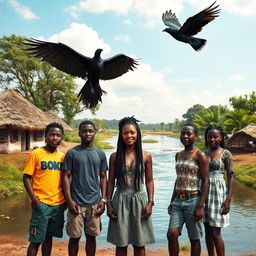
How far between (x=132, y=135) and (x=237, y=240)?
4307mm

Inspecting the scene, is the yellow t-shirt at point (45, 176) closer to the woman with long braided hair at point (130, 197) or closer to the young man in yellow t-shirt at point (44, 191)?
the young man in yellow t-shirt at point (44, 191)

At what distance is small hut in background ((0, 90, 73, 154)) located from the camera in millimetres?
16669

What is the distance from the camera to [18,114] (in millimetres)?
17141

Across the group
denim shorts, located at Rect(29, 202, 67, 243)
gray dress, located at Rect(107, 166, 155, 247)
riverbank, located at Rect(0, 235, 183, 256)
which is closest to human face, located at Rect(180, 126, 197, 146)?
gray dress, located at Rect(107, 166, 155, 247)

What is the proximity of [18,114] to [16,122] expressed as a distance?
77cm

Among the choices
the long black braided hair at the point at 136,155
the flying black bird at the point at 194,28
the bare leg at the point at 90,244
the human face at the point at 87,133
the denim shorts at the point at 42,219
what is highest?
the flying black bird at the point at 194,28

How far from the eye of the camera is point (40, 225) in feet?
10.7

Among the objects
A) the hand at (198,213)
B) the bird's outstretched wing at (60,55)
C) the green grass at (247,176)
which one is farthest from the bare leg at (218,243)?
the green grass at (247,176)

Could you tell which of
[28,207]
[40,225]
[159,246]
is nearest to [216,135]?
[40,225]

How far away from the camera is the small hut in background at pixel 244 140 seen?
21.0 metres

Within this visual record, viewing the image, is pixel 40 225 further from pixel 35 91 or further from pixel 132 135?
pixel 35 91

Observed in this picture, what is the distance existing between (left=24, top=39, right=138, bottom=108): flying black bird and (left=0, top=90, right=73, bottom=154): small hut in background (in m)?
13.9

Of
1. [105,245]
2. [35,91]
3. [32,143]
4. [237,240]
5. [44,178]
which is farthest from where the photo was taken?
[35,91]

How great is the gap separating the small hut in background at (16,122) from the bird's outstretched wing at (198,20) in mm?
14772
